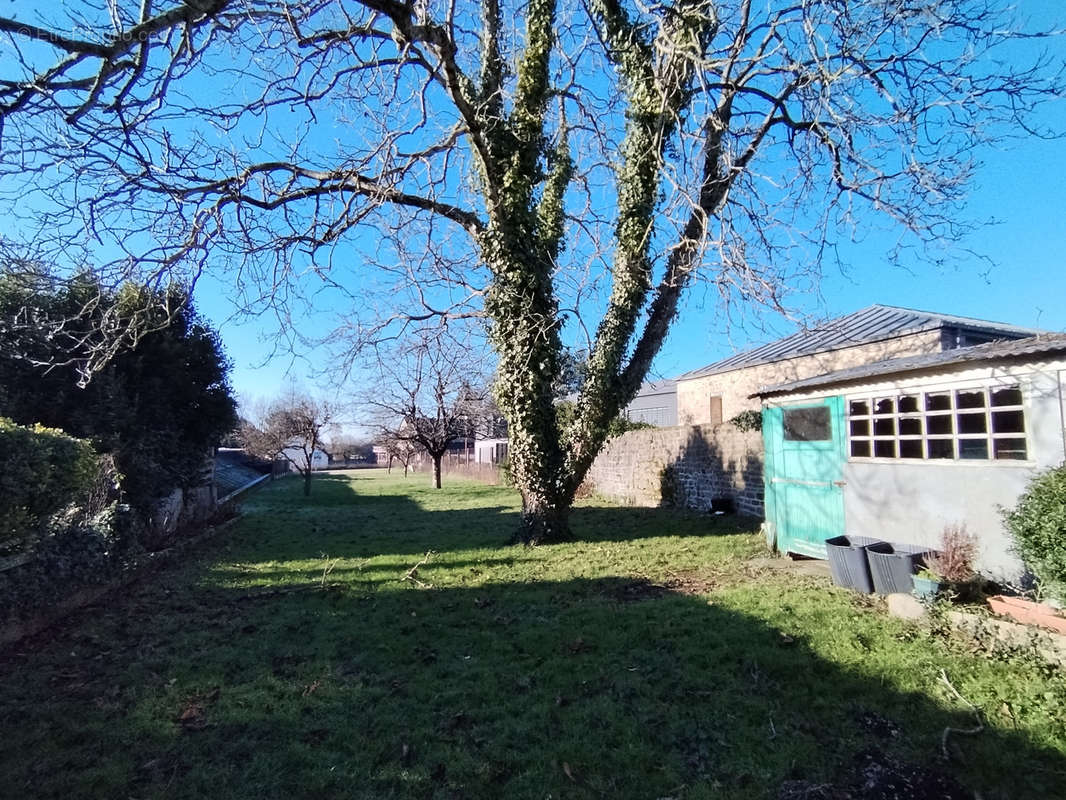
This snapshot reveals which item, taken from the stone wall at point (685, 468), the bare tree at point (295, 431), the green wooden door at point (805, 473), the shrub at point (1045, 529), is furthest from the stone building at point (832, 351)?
the bare tree at point (295, 431)

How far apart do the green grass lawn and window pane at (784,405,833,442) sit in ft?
6.43

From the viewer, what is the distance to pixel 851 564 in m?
6.18

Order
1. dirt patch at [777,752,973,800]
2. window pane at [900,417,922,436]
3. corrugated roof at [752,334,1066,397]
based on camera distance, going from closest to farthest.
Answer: dirt patch at [777,752,973,800], corrugated roof at [752,334,1066,397], window pane at [900,417,922,436]

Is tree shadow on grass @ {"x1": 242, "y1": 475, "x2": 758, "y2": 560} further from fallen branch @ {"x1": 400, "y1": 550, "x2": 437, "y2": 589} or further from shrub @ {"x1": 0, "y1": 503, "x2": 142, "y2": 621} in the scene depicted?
shrub @ {"x1": 0, "y1": 503, "x2": 142, "y2": 621}

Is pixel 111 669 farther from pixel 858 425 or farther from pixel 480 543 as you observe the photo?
pixel 858 425

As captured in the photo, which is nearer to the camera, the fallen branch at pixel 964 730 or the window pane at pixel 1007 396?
the fallen branch at pixel 964 730

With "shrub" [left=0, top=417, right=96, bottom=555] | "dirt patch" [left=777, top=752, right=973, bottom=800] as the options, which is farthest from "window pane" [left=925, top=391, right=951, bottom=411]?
"shrub" [left=0, top=417, right=96, bottom=555]

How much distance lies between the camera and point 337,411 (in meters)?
27.5

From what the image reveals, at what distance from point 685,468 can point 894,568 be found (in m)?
8.37

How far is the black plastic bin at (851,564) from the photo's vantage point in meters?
6.04

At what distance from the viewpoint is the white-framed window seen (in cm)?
541

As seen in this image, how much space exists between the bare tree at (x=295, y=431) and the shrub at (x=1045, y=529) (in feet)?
73.4

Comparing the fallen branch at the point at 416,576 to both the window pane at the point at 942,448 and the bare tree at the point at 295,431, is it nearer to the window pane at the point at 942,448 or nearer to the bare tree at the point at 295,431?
the window pane at the point at 942,448

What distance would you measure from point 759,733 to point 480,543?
7078 millimetres
